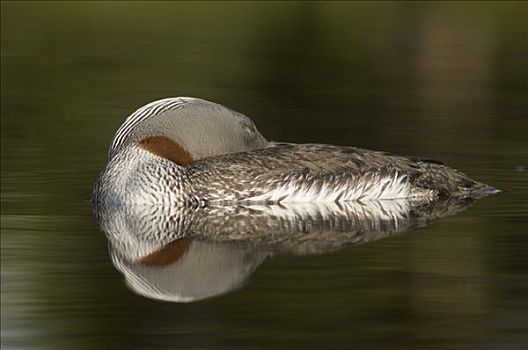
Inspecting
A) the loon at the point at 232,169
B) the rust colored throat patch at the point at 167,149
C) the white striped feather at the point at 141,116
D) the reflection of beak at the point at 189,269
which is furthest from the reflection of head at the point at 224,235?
the white striped feather at the point at 141,116

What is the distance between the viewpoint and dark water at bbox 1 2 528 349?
31.7 feet

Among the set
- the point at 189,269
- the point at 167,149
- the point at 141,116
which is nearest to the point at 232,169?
the point at 167,149

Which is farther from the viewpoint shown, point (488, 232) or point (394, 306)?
point (488, 232)

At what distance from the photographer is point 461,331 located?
944cm

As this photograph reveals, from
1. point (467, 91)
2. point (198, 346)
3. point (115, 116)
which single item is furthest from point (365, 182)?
point (467, 91)

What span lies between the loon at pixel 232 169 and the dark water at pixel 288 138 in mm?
443

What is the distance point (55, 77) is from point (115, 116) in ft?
16.2

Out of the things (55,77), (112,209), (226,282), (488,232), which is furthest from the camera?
(55,77)

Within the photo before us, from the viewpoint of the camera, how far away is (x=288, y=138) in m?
18.0

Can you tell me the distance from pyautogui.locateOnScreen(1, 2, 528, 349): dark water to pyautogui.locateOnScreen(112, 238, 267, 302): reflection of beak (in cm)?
13

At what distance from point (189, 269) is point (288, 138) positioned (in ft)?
22.1

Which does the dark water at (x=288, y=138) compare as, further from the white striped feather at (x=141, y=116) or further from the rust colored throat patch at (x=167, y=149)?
the rust colored throat patch at (x=167, y=149)

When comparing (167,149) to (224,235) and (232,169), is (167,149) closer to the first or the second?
(232,169)

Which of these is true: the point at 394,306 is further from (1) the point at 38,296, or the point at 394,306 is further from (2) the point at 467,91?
(2) the point at 467,91
